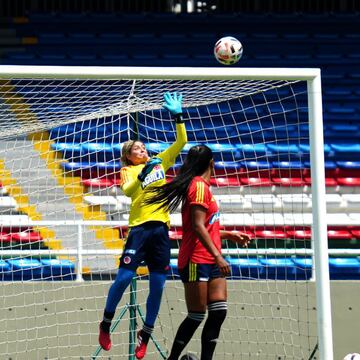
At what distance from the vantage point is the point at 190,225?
23.4ft

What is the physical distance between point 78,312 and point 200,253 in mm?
2459

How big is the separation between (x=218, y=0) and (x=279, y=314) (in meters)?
7.04

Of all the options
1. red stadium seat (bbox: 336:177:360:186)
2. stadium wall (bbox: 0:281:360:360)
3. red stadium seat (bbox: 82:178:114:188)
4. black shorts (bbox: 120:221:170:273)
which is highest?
red stadium seat (bbox: 82:178:114:188)

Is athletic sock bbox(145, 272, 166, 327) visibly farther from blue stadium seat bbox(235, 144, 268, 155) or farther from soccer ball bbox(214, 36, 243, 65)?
blue stadium seat bbox(235, 144, 268, 155)

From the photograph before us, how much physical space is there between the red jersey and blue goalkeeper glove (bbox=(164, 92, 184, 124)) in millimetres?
491

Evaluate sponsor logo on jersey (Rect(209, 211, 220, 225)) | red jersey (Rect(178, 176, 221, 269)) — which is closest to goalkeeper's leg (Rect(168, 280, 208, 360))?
red jersey (Rect(178, 176, 221, 269))

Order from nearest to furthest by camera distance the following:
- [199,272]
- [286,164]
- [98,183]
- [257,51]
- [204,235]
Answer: [204,235], [199,272], [98,183], [286,164], [257,51]

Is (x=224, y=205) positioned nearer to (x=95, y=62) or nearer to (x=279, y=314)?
(x=279, y=314)

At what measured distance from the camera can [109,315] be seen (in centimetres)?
762

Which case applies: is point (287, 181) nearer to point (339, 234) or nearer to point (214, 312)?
point (339, 234)

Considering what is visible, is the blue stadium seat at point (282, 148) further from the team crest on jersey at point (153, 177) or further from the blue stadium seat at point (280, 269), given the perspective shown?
the team crest on jersey at point (153, 177)

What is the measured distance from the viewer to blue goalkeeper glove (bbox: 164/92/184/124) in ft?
24.3

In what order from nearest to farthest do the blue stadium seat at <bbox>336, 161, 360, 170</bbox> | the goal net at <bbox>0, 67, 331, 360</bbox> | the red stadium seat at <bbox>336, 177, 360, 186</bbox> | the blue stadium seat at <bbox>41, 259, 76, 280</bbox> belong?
the goal net at <bbox>0, 67, 331, 360</bbox> → the blue stadium seat at <bbox>41, 259, 76, 280</bbox> → the red stadium seat at <bbox>336, 177, 360, 186</bbox> → the blue stadium seat at <bbox>336, 161, 360, 170</bbox>

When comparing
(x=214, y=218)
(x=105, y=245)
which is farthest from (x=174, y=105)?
(x=105, y=245)
